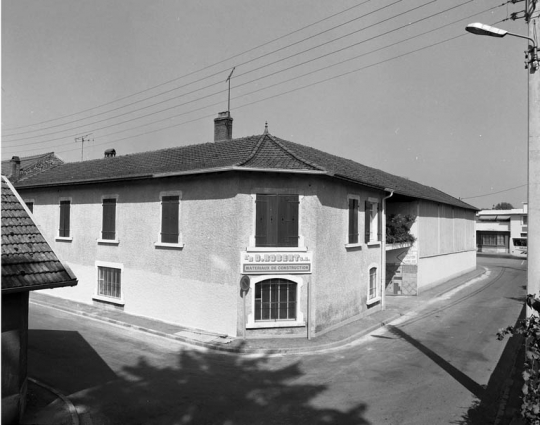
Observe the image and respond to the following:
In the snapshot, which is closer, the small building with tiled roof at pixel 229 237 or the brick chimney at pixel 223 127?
the small building with tiled roof at pixel 229 237

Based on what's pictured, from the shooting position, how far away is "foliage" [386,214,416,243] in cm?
2197

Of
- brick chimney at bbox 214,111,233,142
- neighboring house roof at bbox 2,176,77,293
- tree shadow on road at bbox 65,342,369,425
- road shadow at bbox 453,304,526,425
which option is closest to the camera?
neighboring house roof at bbox 2,176,77,293

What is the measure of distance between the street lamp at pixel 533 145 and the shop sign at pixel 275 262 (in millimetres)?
7164

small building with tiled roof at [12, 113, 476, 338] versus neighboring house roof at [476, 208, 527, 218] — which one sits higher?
neighboring house roof at [476, 208, 527, 218]

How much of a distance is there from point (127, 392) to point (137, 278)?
7.84 m

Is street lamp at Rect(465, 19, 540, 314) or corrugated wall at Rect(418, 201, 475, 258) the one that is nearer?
street lamp at Rect(465, 19, 540, 314)

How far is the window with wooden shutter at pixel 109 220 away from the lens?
17.5 m

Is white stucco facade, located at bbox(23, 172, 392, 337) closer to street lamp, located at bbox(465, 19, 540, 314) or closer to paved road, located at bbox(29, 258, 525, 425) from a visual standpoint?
paved road, located at bbox(29, 258, 525, 425)

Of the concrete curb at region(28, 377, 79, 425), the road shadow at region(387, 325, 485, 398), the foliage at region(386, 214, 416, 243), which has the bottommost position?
the road shadow at region(387, 325, 485, 398)

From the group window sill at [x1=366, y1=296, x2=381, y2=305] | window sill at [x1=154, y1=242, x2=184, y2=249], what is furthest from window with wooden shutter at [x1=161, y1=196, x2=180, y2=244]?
window sill at [x1=366, y1=296, x2=381, y2=305]

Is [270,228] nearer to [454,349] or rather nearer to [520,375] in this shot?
[454,349]

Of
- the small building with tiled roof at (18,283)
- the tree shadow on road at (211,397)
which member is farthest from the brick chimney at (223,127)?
the small building with tiled roof at (18,283)

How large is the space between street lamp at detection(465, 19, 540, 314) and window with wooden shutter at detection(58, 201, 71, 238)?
1856 centimetres

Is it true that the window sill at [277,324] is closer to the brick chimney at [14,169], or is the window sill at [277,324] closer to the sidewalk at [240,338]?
the sidewalk at [240,338]
